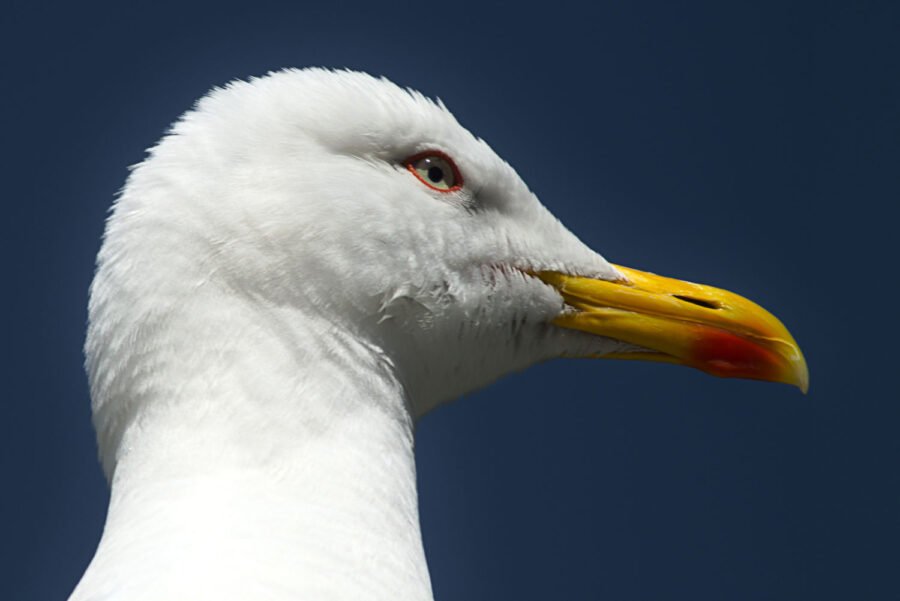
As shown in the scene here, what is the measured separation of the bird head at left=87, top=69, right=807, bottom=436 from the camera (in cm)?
431

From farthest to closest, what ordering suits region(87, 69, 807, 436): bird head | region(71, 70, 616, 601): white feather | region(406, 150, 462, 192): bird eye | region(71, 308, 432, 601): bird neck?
region(406, 150, 462, 192): bird eye, region(87, 69, 807, 436): bird head, region(71, 70, 616, 601): white feather, region(71, 308, 432, 601): bird neck

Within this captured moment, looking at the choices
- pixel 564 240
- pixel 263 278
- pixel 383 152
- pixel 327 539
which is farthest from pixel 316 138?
pixel 327 539

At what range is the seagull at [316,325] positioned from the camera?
150 inches

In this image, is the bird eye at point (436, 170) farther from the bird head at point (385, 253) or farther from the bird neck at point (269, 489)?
the bird neck at point (269, 489)

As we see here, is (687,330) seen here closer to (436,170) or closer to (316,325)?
(436,170)

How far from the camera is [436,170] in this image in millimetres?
4812

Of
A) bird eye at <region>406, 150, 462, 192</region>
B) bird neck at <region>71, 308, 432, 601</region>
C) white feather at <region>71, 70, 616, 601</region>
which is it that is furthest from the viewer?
bird eye at <region>406, 150, 462, 192</region>

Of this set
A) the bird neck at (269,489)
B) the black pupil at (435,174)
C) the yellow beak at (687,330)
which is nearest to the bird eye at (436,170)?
the black pupil at (435,174)

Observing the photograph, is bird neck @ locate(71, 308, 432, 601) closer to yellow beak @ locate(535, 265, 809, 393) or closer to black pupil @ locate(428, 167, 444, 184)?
black pupil @ locate(428, 167, 444, 184)

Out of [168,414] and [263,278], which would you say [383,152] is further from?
[168,414]

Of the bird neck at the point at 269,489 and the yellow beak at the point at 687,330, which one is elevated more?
the yellow beak at the point at 687,330

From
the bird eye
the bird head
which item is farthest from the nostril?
the bird eye

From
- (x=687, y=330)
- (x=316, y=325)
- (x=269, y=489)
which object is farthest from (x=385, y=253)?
(x=687, y=330)

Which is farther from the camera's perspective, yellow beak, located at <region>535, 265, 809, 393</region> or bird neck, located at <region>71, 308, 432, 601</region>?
yellow beak, located at <region>535, 265, 809, 393</region>
